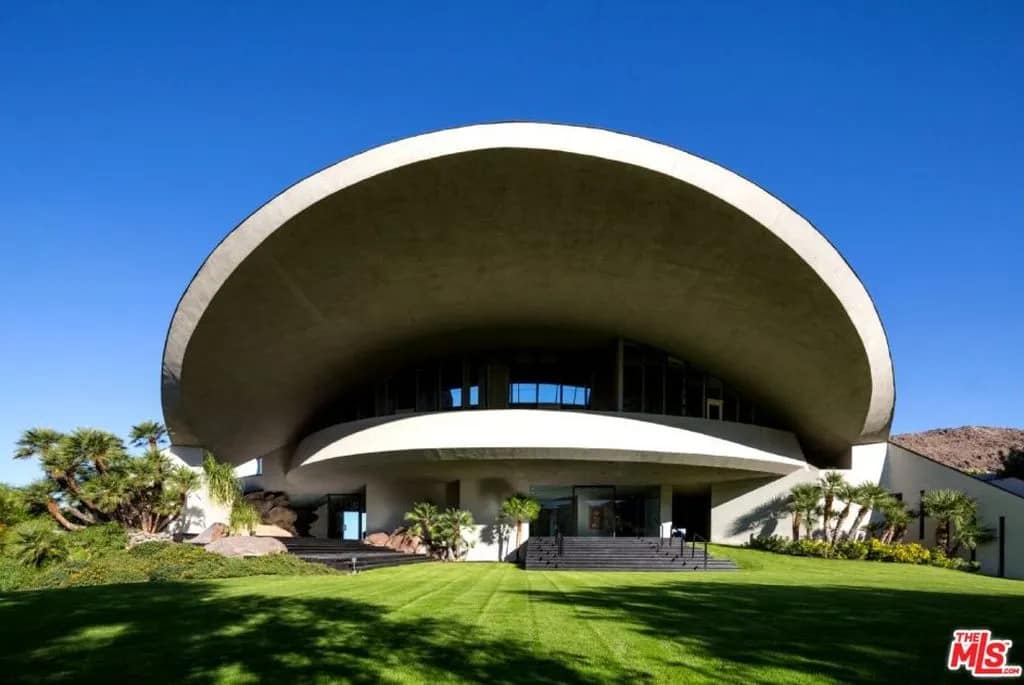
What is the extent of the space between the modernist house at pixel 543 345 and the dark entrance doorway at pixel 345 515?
2.42 metres

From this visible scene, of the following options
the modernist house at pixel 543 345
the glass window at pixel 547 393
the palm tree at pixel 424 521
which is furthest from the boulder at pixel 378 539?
the glass window at pixel 547 393

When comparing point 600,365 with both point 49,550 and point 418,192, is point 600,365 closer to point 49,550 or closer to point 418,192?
point 418,192

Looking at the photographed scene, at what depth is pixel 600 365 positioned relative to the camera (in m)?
31.8

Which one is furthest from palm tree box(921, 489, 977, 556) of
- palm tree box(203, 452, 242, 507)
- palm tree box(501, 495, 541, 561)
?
palm tree box(203, 452, 242, 507)

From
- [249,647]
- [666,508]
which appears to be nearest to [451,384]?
[666,508]

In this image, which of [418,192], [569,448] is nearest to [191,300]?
[418,192]

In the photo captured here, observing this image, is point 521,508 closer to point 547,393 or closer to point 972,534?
point 547,393

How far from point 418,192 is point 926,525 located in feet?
72.2

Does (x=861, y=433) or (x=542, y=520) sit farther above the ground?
(x=861, y=433)

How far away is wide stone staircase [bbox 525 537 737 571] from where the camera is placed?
2342 cm

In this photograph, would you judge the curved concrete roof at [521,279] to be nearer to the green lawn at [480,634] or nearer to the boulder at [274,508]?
the boulder at [274,508]

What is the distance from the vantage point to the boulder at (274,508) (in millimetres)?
35094

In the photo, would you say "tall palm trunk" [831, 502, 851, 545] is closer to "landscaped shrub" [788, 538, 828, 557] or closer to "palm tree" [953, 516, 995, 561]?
"landscaped shrub" [788, 538, 828, 557]

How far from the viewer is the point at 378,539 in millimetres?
31281
